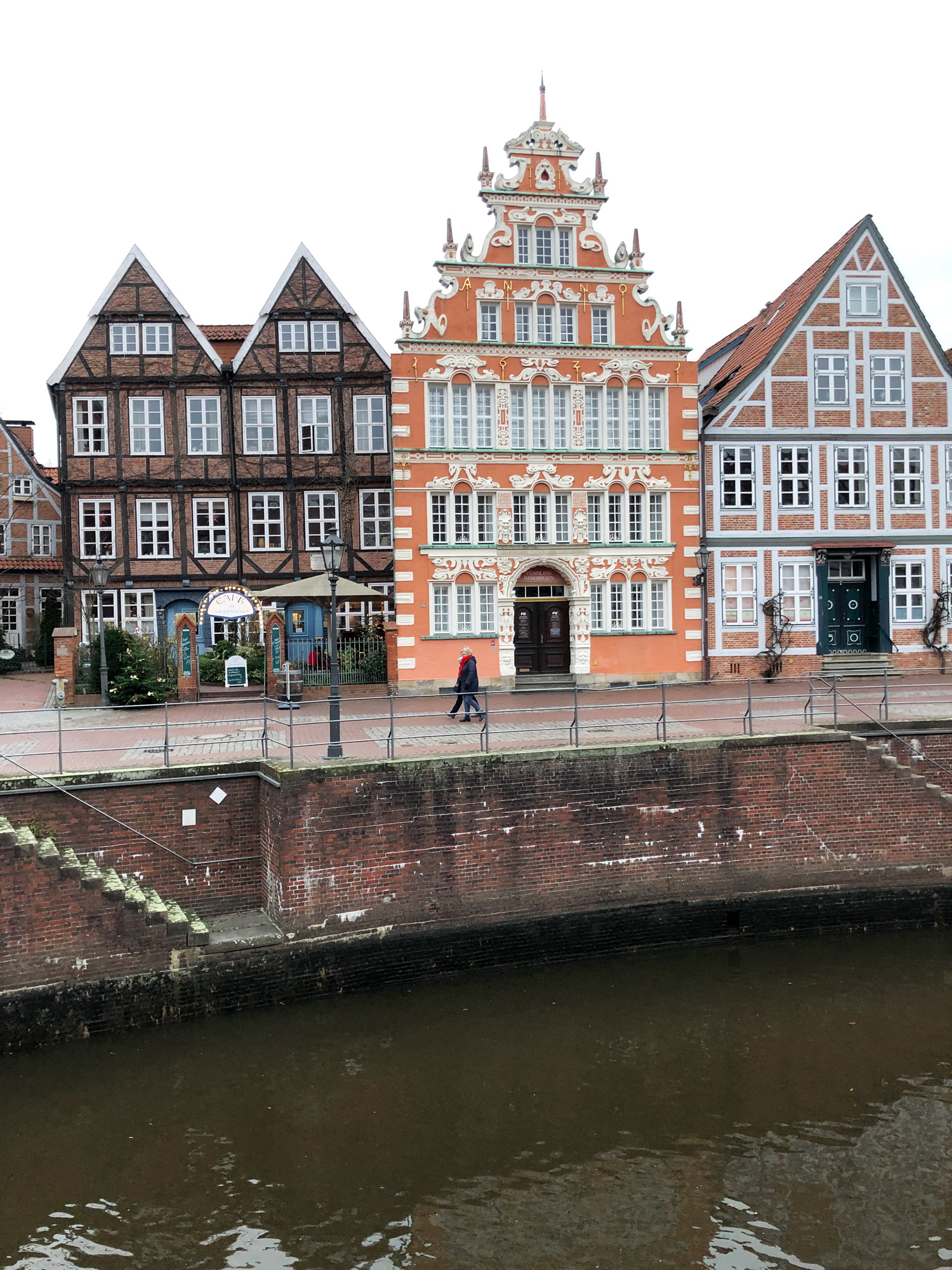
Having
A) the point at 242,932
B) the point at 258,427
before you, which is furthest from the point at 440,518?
the point at 242,932

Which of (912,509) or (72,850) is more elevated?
(912,509)

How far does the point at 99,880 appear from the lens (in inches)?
454

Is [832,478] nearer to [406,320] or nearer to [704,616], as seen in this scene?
[704,616]

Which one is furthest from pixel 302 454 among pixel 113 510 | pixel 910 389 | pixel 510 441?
pixel 910 389

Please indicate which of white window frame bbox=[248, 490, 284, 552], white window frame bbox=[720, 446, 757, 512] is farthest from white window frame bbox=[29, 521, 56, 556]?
white window frame bbox=[720, 446, 757, 512]

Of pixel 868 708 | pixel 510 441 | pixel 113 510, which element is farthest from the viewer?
pixel 113 510

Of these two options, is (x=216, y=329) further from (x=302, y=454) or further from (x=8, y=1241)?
(x=8, y=1241)

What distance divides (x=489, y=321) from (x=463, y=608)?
7.71m

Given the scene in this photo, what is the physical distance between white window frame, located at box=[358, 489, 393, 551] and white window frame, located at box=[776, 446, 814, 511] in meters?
12.1

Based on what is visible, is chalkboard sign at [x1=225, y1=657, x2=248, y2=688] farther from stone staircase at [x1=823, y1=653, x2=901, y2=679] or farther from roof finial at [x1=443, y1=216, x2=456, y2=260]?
stone staircase at [x1=823, y1=653, x2=901, y2=679]

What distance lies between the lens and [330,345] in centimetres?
3020

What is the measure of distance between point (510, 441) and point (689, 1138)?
19071mm

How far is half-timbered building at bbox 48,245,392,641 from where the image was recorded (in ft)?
96.8

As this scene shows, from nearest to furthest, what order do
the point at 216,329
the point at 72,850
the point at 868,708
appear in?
the point at 72,850 < the point at 868,708 < the point at 216,329
